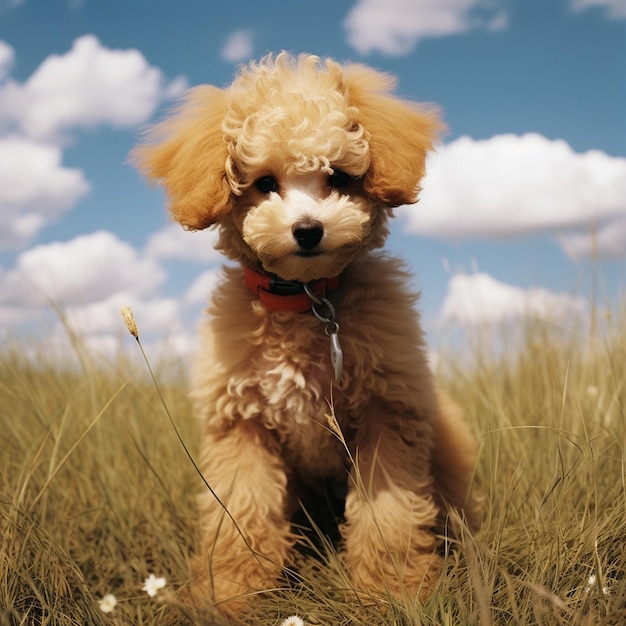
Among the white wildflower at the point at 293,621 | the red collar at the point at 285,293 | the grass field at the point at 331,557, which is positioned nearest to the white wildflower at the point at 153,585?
the grass field at the point at 331,557

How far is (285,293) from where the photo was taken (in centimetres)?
339

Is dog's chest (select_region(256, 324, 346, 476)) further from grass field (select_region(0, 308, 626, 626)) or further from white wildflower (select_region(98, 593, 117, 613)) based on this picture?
white wildflower (select_region(98, 593, 117, 613))

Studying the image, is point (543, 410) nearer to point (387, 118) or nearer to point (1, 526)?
point (387, 118)

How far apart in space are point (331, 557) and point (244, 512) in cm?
50

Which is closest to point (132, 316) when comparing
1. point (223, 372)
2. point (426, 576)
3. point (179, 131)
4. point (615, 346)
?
point (223, 372)

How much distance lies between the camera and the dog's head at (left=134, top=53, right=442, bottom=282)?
304 cm

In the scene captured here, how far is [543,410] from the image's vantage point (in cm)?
450

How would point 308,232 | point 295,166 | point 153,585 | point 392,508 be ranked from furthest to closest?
point 392,508 → point 153,585 → point 295,166 → point 308,232

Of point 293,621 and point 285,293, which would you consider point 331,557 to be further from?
point 285,293

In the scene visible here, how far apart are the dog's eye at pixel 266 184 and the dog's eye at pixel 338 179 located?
0.25 metres

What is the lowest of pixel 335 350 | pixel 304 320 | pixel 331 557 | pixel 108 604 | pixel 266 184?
pixel 108 604

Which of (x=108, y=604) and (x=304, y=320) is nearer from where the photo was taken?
(x=108, y=604)

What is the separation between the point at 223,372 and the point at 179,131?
1.19m

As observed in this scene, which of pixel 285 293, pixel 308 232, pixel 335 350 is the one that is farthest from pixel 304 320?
pixel 308 232
